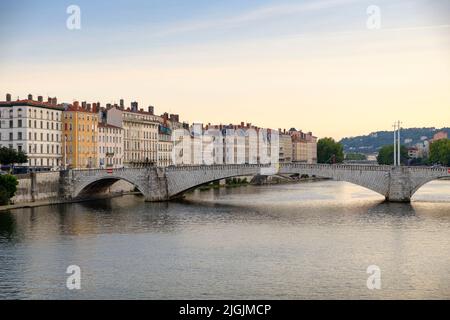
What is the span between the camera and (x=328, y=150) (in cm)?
14475

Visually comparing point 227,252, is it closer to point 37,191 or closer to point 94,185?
point 37,191

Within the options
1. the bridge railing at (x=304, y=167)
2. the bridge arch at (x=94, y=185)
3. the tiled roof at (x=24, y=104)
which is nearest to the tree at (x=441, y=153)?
the bridge railing at (x=304, y=167)

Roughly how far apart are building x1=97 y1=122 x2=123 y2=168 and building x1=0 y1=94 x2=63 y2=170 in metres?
7.08

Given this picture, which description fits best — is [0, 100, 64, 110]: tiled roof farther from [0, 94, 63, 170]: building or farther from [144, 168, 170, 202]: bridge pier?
[144, 168, 170, 202]: bridge pier

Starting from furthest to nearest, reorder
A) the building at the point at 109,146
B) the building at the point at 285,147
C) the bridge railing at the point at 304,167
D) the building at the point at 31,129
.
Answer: the building at the point at 285,147
the building at the point at 109,146
the building at the point at 31,129
the bridge railing at the point at 304,167

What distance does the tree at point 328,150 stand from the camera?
14238cm

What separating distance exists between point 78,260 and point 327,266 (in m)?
9.29

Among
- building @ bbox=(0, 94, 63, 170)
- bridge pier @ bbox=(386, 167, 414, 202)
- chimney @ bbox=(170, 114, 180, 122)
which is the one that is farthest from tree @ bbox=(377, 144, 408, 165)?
bridge pier @ bbox=(386, 167, 414, 202)

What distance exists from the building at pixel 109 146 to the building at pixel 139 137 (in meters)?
2.24

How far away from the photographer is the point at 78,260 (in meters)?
28.6

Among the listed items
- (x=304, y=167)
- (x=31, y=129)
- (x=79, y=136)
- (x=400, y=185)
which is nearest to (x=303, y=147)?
(x=79, y=136)

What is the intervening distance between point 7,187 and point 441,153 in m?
79.5

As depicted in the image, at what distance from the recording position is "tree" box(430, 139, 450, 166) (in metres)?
111

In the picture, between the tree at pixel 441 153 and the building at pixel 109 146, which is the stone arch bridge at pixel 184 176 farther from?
the tree at pixel 441 153
